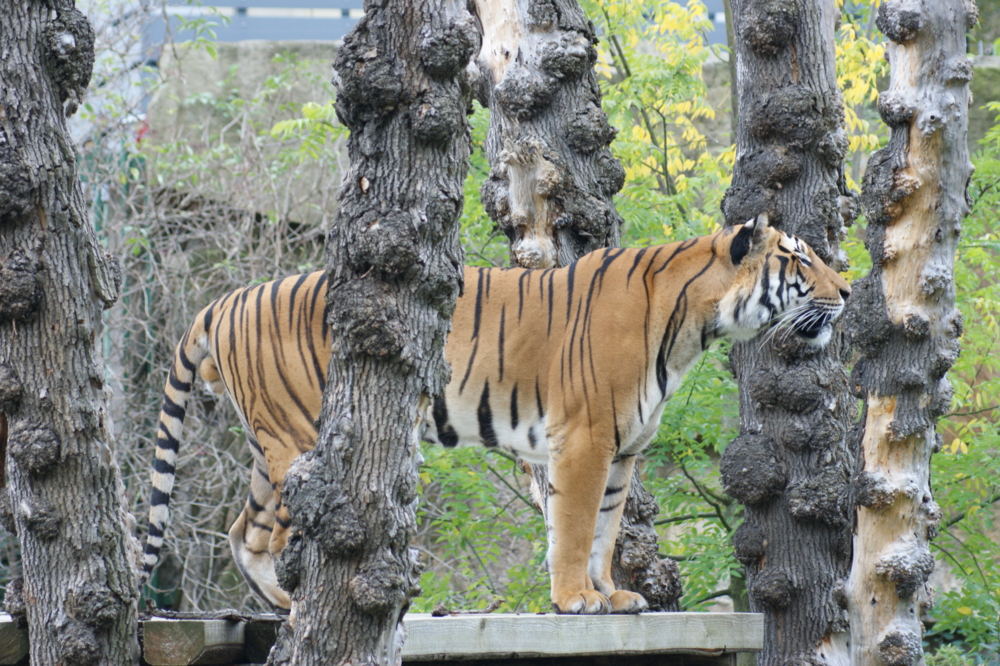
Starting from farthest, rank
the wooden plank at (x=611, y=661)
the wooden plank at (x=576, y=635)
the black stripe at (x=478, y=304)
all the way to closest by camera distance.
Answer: the black stripe at (x=478, y=304)
the wooden plank at (x=611, y=661)
the wooden plank at (x=576, y=635)

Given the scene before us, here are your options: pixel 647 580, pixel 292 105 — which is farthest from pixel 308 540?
pixel 292 105

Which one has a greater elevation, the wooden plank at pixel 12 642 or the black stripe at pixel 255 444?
the black stripe at pixel 255 444

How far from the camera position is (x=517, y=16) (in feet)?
17.4

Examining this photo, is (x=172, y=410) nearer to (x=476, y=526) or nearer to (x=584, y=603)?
(x=584, y=603)

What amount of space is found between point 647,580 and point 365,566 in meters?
2.64

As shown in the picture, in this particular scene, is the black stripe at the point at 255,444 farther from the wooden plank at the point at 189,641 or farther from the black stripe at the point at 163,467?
the wooden plank at the point at 189,641

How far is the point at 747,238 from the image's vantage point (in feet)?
14.8

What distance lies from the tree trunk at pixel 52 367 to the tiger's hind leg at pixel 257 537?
1.51m

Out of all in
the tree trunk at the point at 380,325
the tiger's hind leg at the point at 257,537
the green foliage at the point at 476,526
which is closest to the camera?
the tree trunk at the point at 380,325

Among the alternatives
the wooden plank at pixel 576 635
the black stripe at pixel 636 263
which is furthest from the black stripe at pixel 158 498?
the black stripe at pixel 636 263

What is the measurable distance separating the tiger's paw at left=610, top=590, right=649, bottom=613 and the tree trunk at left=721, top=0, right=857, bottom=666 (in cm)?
58

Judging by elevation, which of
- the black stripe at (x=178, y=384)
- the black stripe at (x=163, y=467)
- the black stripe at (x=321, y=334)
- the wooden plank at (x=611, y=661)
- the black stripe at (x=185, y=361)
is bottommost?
the wooden plank at (x=611, y=661)

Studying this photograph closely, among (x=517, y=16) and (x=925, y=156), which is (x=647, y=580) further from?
(x=517, y=16)

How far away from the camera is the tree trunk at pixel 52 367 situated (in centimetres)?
285
